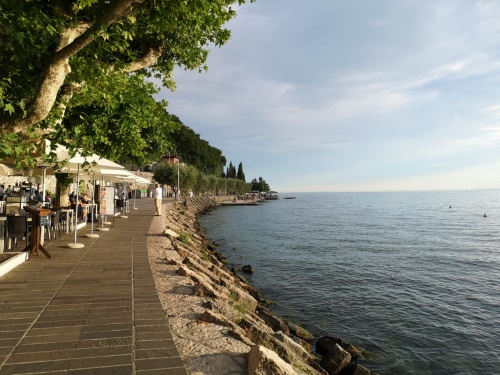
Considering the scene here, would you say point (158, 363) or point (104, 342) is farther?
point (104, 342)

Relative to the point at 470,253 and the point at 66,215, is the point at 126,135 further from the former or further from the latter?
the point at 470,253

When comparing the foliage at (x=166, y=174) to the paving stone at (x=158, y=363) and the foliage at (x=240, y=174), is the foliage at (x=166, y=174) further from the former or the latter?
the foliage at (x=240, y=174)

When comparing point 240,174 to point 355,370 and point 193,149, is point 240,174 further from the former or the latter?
point 355,370

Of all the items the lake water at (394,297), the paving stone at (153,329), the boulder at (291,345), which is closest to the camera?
the paving stone at (153,329)

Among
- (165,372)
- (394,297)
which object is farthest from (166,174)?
(165,372)

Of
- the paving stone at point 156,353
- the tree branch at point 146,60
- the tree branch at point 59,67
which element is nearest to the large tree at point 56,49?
the tree branch at point 59,67

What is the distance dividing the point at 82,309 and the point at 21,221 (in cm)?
438

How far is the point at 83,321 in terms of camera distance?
13.0 feet

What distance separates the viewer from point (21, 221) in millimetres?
7520

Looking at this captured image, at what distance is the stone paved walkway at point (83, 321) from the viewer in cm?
303

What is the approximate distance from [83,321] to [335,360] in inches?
215

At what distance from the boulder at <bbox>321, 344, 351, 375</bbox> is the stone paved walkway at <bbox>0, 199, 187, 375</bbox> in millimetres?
4277

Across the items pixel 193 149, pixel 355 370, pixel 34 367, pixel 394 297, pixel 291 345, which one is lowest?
pixel 394 297

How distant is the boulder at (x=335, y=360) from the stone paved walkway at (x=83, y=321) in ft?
14.0
